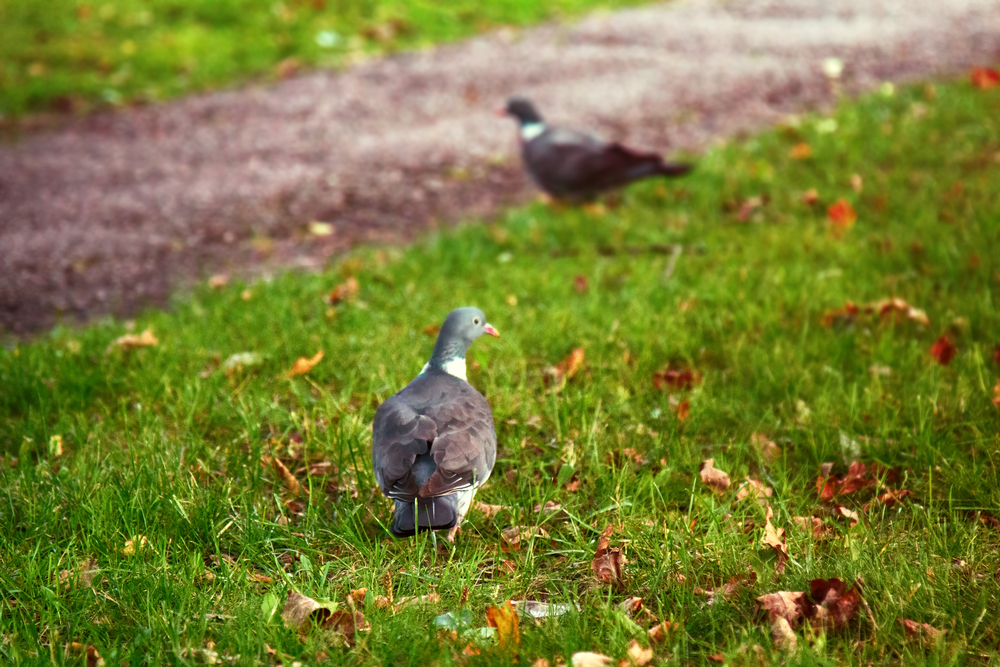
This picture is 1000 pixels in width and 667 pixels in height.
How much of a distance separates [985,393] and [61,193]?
604cm

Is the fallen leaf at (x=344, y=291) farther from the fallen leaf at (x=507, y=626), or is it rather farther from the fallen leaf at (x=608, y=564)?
the fallen leaf at (x=507, y=626)

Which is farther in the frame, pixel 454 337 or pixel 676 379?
pixel 676 379

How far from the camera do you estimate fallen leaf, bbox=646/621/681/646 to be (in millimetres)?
2357

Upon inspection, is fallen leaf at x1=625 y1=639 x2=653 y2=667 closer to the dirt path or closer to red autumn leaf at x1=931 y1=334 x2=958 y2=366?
red autumn leaf at x1=931 y1=334 x2=958 y2=366

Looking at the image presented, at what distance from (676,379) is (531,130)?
11.5 feet

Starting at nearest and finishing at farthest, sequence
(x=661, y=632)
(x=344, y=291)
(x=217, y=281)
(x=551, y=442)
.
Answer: (x=661, y=632)
(x=551, y=442)
(x=344, y=291)
(x=217, y=281)

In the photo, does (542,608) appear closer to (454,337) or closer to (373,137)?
(454,337)

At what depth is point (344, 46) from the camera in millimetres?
10070

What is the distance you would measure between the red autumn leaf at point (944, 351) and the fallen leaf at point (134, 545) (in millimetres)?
3190

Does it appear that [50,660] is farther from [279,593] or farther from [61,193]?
[61,193]

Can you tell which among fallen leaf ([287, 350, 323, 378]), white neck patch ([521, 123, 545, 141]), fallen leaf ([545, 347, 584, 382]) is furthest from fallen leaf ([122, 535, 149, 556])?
white neck patch ([521, 123, 545, 141])

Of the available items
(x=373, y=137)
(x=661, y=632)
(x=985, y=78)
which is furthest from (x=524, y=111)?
(x=661, y=632)

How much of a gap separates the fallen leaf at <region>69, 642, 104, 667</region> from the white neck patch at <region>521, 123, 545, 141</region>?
16.5 ft

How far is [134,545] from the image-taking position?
2.69 meters
